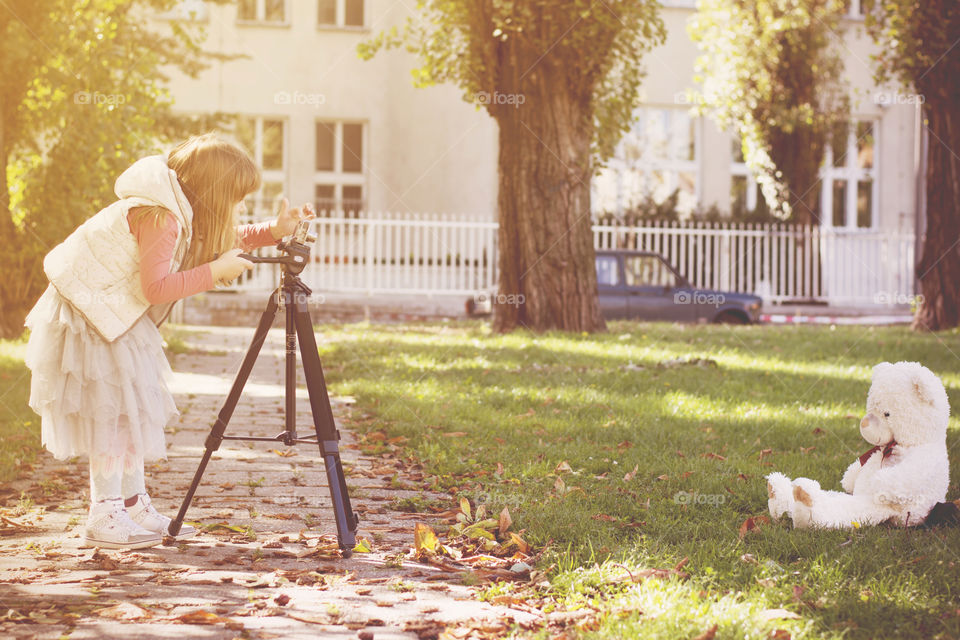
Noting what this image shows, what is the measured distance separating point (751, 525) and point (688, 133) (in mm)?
21392

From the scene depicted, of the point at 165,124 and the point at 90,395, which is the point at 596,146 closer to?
the point at 165,124

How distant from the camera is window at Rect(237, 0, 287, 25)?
23.5m

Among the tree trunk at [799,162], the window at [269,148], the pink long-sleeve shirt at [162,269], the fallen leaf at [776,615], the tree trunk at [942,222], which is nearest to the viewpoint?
the fallen leaf at [776,615]

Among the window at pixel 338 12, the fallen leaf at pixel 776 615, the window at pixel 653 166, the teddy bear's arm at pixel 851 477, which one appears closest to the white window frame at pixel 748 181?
the window at pixel 653 166

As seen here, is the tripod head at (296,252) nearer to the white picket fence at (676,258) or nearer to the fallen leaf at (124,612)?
the fallen leaf at (124,612)

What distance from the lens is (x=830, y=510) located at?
4160mm

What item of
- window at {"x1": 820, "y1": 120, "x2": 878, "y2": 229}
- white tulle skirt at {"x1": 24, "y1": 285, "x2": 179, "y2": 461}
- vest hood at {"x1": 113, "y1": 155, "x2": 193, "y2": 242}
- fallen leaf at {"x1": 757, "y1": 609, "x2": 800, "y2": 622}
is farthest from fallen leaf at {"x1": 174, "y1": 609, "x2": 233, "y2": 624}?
window at {"x1": 820, "y1": 120, "x2": 878, "y2": 229}

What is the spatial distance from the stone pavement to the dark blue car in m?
11.0

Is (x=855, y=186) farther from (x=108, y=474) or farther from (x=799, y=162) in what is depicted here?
(x=108, y=474)

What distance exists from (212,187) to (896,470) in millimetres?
2788

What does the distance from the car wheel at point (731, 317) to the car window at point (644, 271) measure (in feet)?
3.39

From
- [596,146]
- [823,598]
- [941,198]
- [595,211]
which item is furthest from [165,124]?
[823,598]

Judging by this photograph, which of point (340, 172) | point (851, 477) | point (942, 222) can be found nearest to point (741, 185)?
point (340, 172)

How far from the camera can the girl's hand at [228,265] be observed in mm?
3768
